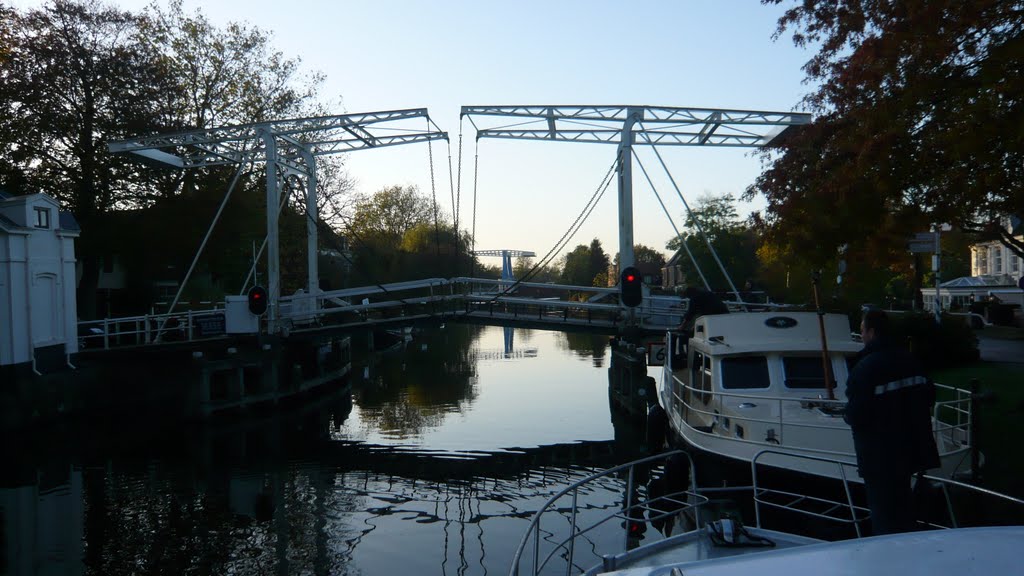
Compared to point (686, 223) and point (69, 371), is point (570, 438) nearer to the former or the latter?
point (69, 371)

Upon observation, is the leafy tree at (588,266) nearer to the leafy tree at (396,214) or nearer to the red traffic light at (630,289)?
the leafy tree at (396,214)

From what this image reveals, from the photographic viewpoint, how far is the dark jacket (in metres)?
5.75

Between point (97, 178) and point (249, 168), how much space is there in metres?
5.91

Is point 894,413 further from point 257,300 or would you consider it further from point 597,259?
point 597,259

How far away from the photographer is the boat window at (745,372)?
40.7ft

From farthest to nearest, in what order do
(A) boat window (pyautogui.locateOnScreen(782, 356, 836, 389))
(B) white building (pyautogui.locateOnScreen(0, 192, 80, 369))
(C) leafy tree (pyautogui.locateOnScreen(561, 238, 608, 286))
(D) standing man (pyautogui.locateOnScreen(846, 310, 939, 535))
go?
(C) leafy tree (pyautogui.locateOnScreen(561, 238, 608, 286)) → (B) white building (pyautogui.locateOnScreen(0, 192, 80, 369)) → (A) boat window (pyautogui.locateOnScreen(782, 356, 836, 389)) → (D) standing man (pyautogui.locateOnScreen(846, 310, 939, 535))

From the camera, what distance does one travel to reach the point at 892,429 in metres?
5.76

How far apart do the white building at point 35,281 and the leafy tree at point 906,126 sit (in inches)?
671

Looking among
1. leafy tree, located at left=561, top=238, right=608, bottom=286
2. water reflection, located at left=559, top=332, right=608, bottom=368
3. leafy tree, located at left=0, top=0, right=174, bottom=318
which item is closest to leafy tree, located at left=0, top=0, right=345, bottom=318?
leafy tree, located at left=0, top=0, right=174, bottom=318

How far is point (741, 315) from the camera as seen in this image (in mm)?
13422

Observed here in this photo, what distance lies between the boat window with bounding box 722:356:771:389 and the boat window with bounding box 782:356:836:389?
288mm

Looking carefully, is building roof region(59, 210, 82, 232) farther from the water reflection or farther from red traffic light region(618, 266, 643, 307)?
the water reflection

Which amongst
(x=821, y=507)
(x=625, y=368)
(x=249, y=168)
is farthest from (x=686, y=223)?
(x=821, y=507)

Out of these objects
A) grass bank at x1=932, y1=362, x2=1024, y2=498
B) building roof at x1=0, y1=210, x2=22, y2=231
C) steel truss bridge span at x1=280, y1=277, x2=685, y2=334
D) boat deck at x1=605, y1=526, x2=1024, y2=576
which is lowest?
grass bank at x1=932, y1=362, x2=1024, y2=498
